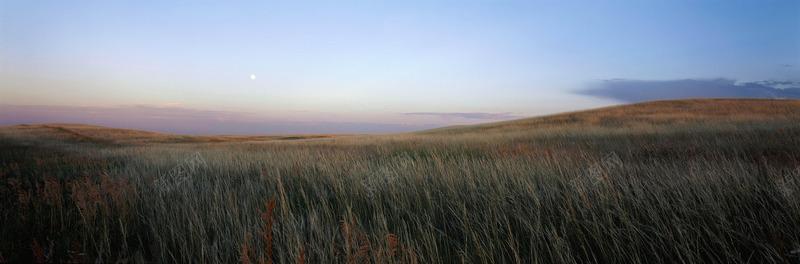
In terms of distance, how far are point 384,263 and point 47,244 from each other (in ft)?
7.51

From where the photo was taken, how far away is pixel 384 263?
1.54 m

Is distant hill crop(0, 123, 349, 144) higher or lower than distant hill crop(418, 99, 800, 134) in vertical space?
lower

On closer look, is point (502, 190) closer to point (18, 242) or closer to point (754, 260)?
point (754, 260)

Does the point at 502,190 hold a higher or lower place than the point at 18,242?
higher

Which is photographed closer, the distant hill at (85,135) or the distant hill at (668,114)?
the distant hill at (668,114)

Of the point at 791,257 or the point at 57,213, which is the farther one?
the point at 57,213

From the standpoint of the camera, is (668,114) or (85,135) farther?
(85,135)

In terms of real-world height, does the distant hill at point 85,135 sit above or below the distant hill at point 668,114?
below

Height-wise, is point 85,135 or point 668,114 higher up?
point 668,114

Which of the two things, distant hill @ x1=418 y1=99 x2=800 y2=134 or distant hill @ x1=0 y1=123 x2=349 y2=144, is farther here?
distant hill @ x1=0 y1=123 x2=349 y2=144

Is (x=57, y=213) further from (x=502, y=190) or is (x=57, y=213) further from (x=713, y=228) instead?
(x=713, y=228)

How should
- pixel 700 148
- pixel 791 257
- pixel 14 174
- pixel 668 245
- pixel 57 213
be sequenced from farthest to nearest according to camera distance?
pixel 700 148 → pixel 14 174 → pixel 57 213 → pixel 668 245 → pixel 791 257

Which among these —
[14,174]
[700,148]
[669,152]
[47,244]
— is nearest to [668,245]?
[47,244]

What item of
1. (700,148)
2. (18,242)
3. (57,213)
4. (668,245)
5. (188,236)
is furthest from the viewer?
(700,148)
